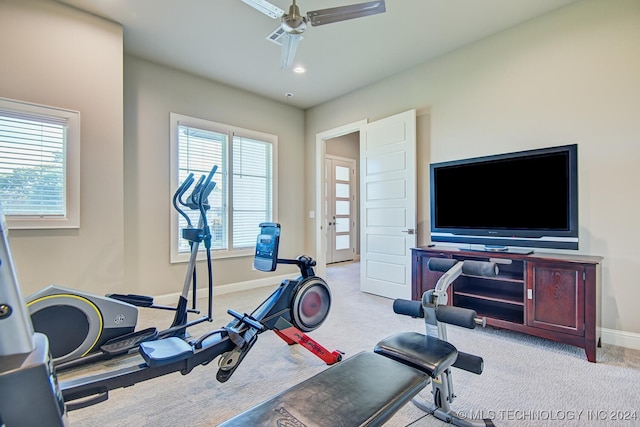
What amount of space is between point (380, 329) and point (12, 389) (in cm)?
272

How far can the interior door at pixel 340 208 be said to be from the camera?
6758 millimetres

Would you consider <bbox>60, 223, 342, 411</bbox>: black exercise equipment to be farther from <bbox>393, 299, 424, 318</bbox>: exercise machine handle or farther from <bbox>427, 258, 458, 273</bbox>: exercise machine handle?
<bbox>427, 258, 458, 273</bbox>: exercise machine handle

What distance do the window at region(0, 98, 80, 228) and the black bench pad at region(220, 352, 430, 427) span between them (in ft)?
8.87

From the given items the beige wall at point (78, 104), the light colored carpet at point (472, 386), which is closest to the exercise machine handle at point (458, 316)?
the light colored carpet at point (472, 386)

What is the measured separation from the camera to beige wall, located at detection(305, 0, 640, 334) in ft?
8.08

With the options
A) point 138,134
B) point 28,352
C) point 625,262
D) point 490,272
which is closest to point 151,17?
point 138,134

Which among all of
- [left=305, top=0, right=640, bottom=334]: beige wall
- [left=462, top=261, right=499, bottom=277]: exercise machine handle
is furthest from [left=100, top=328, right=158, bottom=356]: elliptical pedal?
[left=305, top=0, right=640, bottom=334]: beige wall

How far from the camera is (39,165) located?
8.44 ft

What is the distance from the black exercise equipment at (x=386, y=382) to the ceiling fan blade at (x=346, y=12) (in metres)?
1.83

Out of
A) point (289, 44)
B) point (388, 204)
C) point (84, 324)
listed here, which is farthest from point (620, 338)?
point (84, 324)

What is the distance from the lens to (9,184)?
2457 mm

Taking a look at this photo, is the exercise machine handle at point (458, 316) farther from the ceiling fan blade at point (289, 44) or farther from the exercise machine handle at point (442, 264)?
the ceiling fan blade at point (289, 44)

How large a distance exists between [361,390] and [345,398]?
3.0 inches

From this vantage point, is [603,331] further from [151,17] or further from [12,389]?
[151,17]
